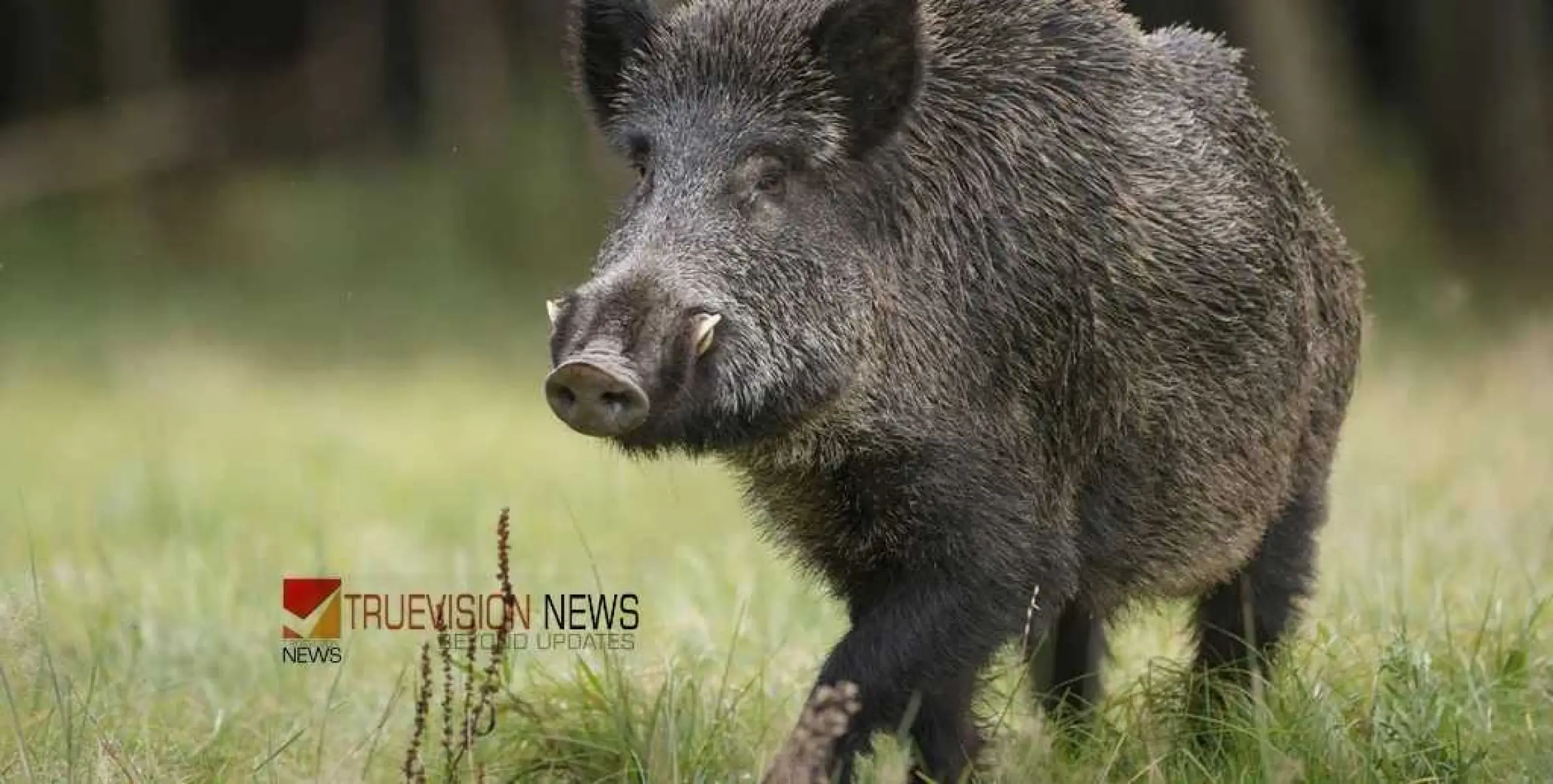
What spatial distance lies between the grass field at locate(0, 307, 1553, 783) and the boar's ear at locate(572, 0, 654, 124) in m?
0.64

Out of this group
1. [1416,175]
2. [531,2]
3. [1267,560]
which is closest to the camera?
[1267,560]

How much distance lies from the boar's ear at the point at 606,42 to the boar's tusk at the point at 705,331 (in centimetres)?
65

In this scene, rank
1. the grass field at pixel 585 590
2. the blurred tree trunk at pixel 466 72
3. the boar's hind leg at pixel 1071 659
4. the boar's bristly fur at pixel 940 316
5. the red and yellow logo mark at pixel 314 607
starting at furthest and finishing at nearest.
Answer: the blurred tree trunk at pixel 466 72, the red and yellow logo mark at pixel 314 607, the boar's hind leg at pixel 1071 659, the grass field at pixel 585 590, the boar's bristly fur at pixel 940 316

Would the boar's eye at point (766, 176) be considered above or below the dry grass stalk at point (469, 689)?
above

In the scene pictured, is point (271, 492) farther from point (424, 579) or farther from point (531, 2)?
point (531, 2)

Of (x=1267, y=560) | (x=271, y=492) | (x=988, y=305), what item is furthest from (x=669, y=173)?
(x=271, y=492)

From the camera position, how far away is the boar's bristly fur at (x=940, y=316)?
3.64m

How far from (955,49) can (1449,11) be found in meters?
11.4

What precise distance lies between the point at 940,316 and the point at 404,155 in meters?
13.1

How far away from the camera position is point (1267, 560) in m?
4.78

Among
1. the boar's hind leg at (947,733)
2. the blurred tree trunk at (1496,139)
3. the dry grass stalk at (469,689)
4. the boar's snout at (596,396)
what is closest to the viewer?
the boar's snout at (596,396)

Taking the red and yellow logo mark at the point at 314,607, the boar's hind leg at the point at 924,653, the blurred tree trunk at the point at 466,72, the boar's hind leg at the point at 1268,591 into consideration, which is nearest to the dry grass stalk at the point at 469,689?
the boar's hind leg at the point at 924,653

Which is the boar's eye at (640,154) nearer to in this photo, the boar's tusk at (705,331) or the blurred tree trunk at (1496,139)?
the boar's tusk at (705,331)

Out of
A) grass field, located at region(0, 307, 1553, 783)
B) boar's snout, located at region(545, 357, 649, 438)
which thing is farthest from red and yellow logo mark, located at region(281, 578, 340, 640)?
boar's snout, located at region(545, 357, 649, 438)
